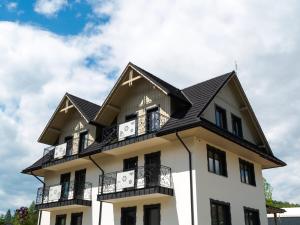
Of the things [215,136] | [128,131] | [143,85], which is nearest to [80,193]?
[128,131]

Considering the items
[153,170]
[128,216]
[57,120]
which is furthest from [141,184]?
[57,120]

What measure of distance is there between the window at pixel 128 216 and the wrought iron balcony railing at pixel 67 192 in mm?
3012

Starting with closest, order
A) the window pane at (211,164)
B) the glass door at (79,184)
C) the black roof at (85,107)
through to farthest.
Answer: the window pane at (211,164) < the glass door at (79,184) < the black roof at (85,107)

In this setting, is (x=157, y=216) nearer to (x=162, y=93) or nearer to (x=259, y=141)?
(x=162, y=93)

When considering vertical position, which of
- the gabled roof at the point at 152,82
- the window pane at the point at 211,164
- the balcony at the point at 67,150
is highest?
the gabled roof at the point at 152,82

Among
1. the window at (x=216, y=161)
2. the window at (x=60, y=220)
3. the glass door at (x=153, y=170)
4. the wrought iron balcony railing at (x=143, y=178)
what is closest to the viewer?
the wrought iron balcony railing at (x=143, y=178)

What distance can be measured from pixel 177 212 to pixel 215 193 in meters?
2.17

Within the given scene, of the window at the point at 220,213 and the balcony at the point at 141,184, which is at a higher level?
the balcony at the point at 141,184

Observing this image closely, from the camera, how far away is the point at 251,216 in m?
20.2

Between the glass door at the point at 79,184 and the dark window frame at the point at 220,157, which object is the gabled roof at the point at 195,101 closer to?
the dark window frame at the point at 220,157

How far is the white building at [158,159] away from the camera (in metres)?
17.1

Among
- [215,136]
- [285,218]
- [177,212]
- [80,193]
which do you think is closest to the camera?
[177,212]

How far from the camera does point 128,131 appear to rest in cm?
1912

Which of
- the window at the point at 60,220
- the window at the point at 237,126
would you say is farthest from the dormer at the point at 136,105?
the window at the point at 60,220
